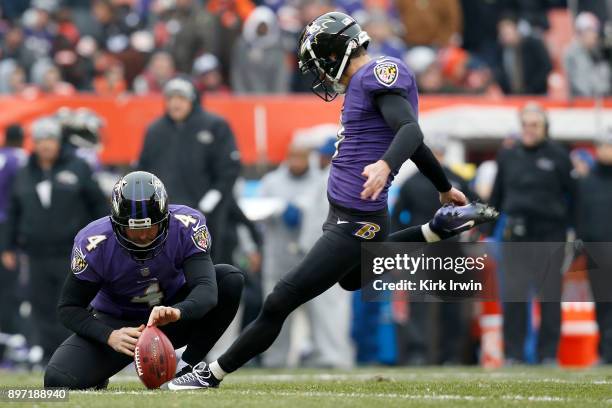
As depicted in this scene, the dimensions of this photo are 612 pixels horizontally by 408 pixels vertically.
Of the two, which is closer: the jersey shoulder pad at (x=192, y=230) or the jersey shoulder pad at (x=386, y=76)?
the jersey shoulder pad at (x=386, y=76)

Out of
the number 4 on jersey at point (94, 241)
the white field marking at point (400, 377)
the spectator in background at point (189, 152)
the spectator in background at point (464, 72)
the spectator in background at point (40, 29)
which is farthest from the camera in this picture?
the spectator in background at point (40, 29)

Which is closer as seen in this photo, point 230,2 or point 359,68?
point 359,68

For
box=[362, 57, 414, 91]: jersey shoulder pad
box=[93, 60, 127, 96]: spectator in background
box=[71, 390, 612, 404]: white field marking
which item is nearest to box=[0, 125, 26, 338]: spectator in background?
box=[93, 60, 127, 96]: spectator in background

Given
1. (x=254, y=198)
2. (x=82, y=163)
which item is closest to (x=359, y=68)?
(x=82, y=163)

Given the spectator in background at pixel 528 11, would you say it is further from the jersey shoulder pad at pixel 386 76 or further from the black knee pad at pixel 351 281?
the jersey shoulder pad at pixel 386 76

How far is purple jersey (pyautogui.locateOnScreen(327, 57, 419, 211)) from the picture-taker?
716cm

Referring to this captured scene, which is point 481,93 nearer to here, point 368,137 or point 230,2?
point 230,2

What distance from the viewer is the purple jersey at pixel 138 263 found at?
7.20 meters

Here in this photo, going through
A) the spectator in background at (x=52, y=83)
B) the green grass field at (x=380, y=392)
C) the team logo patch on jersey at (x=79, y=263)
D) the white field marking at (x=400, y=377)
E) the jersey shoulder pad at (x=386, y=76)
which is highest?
the spectator in background at (x=52, y=83)

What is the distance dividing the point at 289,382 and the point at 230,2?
28.5ft

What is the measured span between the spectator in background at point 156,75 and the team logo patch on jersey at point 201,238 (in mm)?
8272

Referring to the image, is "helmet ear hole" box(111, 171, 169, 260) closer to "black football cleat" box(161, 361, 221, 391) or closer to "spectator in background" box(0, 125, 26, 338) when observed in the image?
"black football cleat" box(161, 361, 221, 391)

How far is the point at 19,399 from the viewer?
668cm

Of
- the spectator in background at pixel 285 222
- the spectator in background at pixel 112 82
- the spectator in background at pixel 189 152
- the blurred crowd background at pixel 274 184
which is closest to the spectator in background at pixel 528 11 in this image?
the blurred crowd background at pixel 274 184
